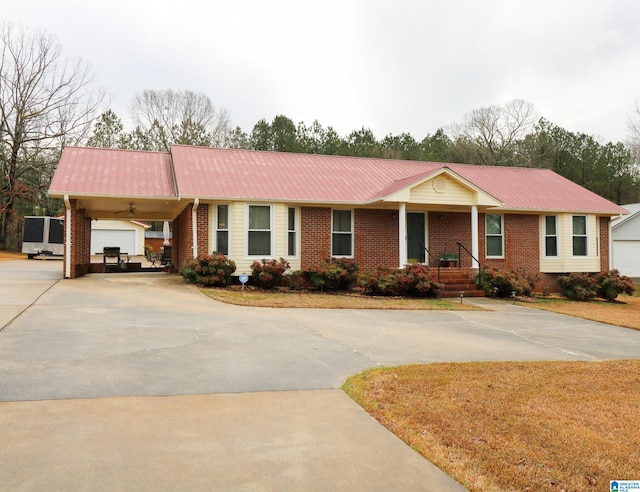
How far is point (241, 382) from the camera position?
5.37 metres

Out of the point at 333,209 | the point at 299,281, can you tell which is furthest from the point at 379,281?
the point at 333,209

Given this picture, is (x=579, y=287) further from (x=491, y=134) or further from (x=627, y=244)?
(x=491, y=134)

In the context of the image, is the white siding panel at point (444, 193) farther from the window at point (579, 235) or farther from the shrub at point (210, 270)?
the shrub at point (210, 270)

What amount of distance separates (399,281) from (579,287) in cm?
734

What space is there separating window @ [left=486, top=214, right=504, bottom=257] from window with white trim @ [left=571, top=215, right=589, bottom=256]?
3.19m

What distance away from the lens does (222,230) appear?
52.3 feet

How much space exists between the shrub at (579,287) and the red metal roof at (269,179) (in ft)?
9.47

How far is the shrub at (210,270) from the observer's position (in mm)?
14547

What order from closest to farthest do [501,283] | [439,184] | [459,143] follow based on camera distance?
[501,283] → [439,184] → [459,143]

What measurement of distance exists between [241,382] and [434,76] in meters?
17.0

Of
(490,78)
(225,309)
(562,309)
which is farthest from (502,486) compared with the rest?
(490,78)

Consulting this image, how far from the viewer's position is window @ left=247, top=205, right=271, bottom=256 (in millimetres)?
16000

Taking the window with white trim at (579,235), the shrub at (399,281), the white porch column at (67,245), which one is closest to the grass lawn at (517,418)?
the shrub at (399,281)

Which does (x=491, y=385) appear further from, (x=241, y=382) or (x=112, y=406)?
(x=112, y=406)
